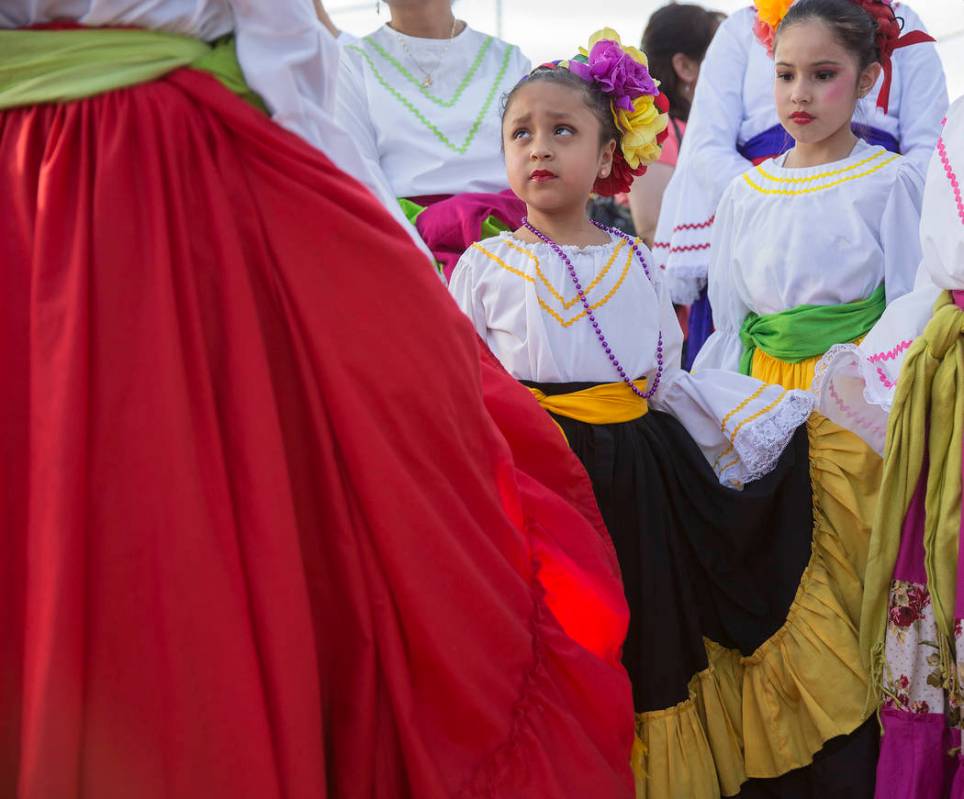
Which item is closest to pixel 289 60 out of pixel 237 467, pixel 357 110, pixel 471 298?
pixel 237 467

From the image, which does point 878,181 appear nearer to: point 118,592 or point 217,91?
point 217,91

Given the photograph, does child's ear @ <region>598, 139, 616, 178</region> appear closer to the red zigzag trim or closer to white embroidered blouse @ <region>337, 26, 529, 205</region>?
white embroidered blouse @ <region>337, 26, 529, 205</region>

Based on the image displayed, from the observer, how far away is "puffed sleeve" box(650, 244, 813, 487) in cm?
224

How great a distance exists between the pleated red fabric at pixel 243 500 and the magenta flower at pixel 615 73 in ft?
3.43

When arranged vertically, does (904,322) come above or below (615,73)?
below

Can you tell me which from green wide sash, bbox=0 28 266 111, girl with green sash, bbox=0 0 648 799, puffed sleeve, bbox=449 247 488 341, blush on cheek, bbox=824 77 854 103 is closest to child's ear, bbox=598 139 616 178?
puffed sleeve, bbox=449 247 488 341

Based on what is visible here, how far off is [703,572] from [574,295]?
63cm

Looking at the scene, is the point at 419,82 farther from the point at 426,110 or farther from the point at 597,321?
the point at 597,321

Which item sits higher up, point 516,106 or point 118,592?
point 516,106

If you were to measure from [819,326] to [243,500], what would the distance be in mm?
1890

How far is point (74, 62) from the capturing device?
1.51 metres

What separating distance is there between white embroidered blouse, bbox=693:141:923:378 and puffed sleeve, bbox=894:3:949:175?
0.37 metres

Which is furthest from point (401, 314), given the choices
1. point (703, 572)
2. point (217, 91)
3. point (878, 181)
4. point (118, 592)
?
point (878, 181)

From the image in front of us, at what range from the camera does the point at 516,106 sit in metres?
2.47
